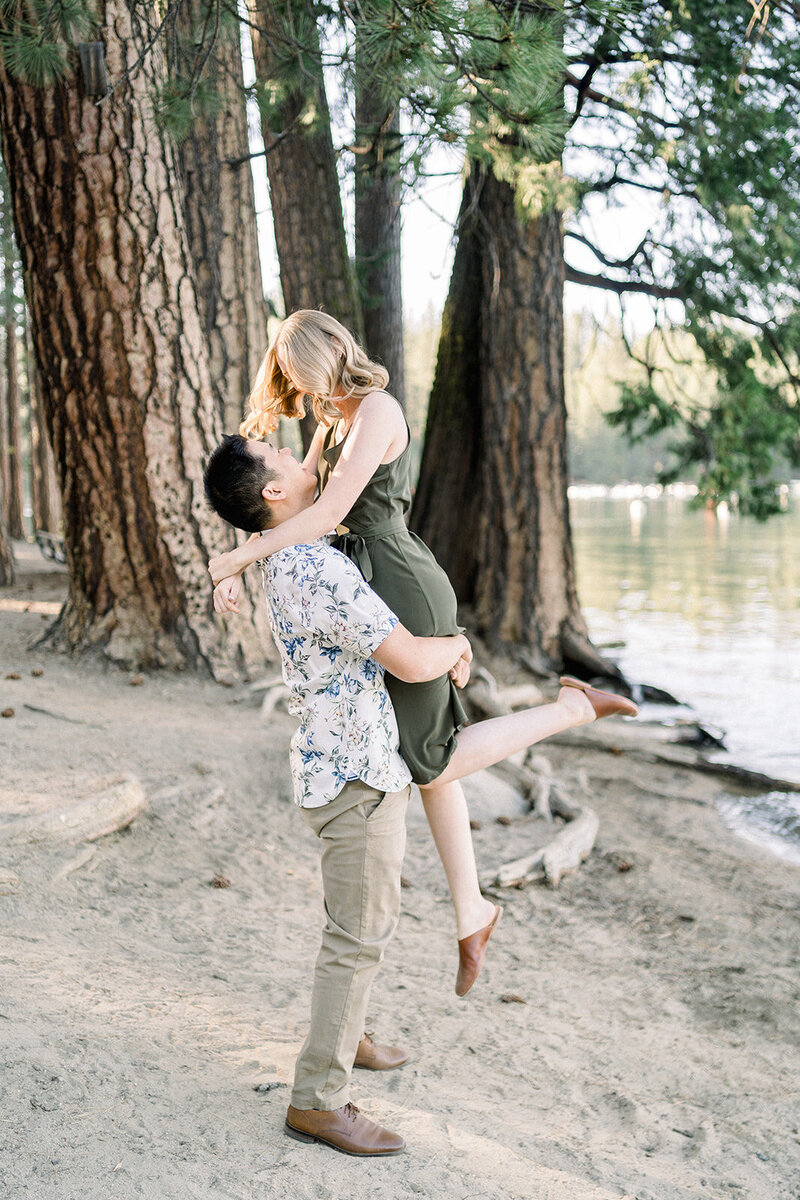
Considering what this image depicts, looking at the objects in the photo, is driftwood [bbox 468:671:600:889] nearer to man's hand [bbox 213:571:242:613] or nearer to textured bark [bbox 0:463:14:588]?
man's hand [bbox 213:571:242:613]

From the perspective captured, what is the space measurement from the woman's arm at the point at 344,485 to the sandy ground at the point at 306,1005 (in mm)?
1329

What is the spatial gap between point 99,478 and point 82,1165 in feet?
15.2

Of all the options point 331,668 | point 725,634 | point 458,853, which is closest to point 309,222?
point 458,853

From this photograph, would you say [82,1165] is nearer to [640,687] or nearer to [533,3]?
[533,3]

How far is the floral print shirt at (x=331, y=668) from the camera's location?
2.39 metres

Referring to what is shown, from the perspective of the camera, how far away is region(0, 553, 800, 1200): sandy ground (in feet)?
7.88

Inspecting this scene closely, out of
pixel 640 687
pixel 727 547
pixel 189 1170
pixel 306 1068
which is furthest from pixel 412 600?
pixel 727 547

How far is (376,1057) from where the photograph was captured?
9.78 ft

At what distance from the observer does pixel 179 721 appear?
5.67 metres

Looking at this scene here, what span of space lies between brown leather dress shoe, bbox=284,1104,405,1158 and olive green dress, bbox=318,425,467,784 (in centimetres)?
84

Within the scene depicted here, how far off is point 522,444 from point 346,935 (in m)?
7.14

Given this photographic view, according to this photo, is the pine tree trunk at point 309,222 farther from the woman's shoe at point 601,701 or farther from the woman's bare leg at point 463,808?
the woman's bare leg at point 463,808

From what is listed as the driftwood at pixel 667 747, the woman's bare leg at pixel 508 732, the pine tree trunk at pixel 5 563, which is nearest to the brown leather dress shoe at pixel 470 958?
the woman's bare leg at pixel 508 732

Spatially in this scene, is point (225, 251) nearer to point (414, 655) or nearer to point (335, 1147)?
point (414, 655)
